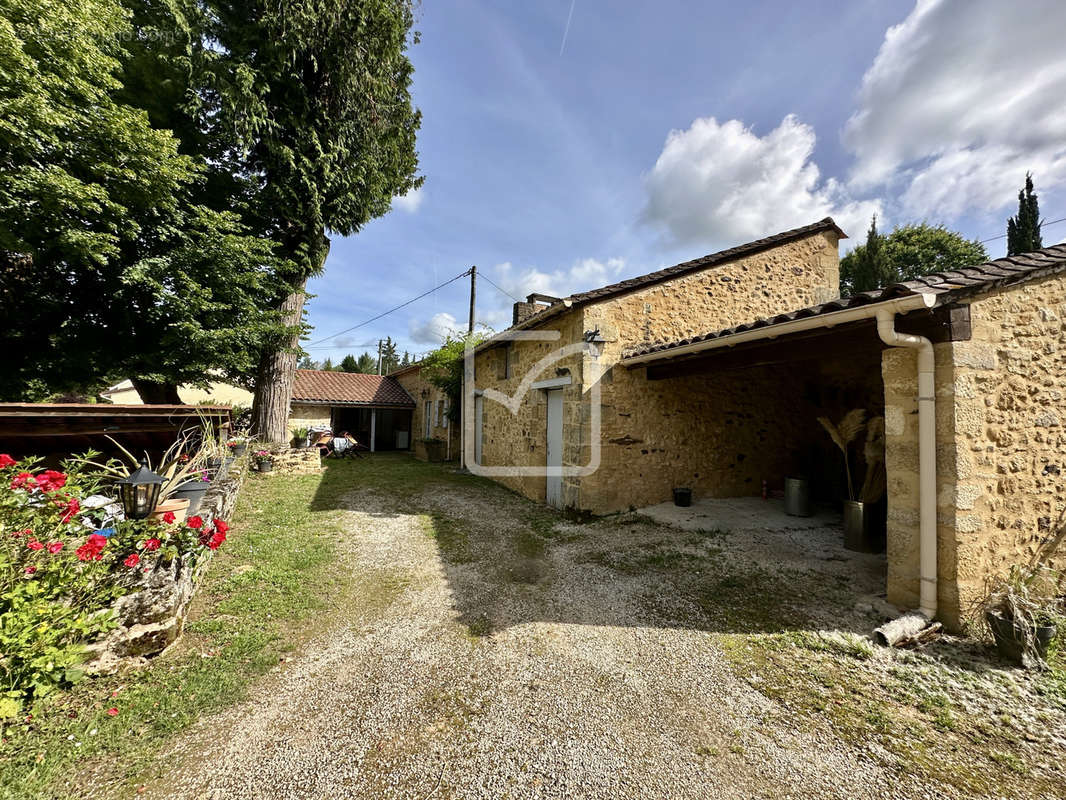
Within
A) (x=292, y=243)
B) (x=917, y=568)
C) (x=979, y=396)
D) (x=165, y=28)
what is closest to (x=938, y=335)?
(x=979, y=396)

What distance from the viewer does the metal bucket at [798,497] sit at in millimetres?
6391

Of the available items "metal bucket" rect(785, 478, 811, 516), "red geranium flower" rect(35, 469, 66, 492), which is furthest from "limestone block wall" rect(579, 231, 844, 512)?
"red geranium flower" rect(35, 469, 66, 492)

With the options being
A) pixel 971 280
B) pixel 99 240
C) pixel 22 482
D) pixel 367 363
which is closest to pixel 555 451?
pixel 971 280

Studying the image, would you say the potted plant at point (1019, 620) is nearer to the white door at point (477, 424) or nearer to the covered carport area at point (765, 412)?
the covered carport area at point (765, 412)

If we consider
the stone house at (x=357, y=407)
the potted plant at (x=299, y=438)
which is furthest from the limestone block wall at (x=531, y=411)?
the stone house at (x=357, y=407)

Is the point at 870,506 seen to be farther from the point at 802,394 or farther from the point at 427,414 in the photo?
the point at 427,414

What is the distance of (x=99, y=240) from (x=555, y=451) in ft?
31.2

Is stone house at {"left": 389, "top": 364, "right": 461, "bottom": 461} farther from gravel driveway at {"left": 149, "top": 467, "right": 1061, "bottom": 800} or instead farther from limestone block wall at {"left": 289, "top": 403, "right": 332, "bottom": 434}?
gravel driveway at {"left": 149, "top": 467, "right": 1061, "bottom": 800}

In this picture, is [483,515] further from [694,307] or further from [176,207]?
[176,207]

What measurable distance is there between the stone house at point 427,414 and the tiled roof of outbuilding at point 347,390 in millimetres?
543

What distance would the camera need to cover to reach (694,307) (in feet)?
24.0

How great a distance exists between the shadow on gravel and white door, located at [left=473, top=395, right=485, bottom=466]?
4.50 m

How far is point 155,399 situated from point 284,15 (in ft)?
31.1

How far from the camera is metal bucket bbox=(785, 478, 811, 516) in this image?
639 cm
